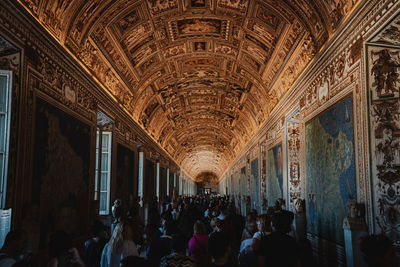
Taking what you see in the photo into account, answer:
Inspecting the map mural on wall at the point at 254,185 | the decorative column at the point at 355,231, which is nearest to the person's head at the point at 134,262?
the decorative column at the point at 355,231

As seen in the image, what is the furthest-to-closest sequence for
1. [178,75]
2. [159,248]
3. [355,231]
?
[178,75] → [355,231] → [159,248]

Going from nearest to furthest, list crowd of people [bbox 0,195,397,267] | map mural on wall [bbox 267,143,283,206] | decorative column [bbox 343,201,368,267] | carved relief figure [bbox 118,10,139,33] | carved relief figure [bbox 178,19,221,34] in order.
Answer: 1. crowd of people [bbox 0,195,397,267]
2. decorative column [bbox 343,201,368,267]
3. carved relief figure [bbox 118,10,139,33]
4. carved relief figure [bbox 178,19,221,34]
5. map mural on wall [bbox 267,143,283,206]

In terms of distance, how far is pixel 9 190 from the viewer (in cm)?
662

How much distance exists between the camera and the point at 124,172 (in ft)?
53.7

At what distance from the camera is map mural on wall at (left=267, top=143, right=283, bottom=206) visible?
615 inches

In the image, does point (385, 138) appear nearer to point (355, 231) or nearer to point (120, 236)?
point (355, 231)

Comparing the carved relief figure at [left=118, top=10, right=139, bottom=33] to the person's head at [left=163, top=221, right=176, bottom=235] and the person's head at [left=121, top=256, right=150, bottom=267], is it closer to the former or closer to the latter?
the person's head at [left=163, top=221, right=176, bottom=235]

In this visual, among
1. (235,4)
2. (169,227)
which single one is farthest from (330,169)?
(235,4)

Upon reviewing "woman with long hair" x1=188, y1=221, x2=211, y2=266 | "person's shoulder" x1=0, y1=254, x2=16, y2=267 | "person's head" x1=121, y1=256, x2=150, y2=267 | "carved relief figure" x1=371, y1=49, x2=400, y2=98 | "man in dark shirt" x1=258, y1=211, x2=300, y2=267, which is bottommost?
"woman with long hair" x1=188, y1=221, x2=211, y2=266

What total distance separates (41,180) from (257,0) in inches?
366

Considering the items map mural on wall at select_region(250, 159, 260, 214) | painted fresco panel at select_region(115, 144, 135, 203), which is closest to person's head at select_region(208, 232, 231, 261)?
painted fresco panel at select_region(115, 144, 135, 203)

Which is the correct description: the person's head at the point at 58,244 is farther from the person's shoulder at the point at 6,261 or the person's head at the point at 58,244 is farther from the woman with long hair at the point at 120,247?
the woman with long hair at the point at 120,247

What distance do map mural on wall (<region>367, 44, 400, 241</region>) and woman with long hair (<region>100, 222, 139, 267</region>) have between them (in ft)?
16.0

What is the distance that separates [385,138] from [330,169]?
2.66m
